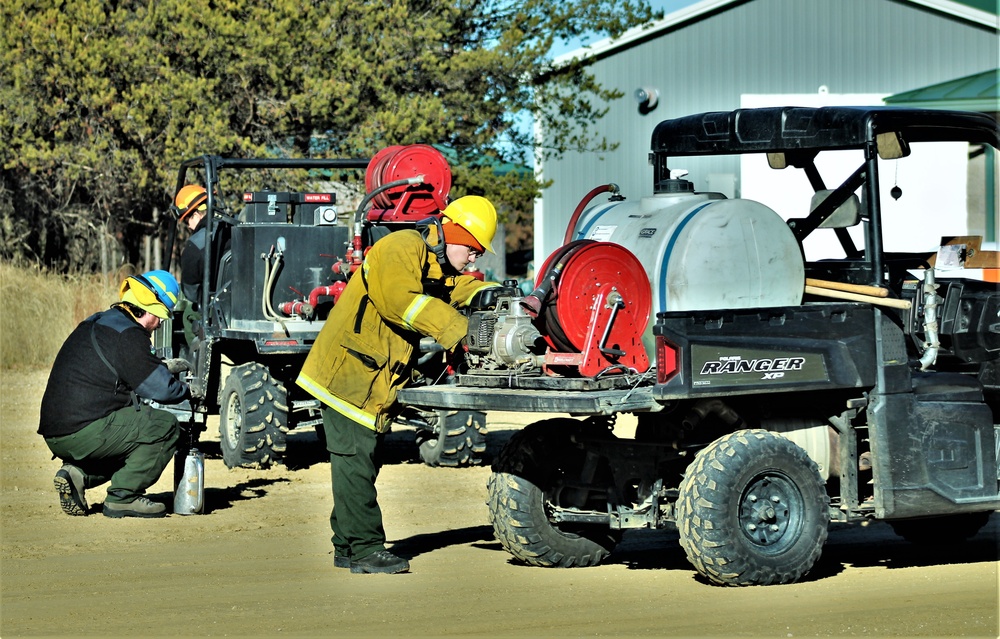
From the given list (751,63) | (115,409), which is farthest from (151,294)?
(751,63)

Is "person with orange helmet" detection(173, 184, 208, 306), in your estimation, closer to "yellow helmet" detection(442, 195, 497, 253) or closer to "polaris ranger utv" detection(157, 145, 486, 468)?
"polaris ranger utv" detection(157, 145, 486, 468)

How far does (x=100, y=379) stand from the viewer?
9625 millimetres

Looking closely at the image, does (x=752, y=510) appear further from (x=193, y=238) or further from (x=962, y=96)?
(x=962, y=96)

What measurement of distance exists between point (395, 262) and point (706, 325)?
168 centimetres

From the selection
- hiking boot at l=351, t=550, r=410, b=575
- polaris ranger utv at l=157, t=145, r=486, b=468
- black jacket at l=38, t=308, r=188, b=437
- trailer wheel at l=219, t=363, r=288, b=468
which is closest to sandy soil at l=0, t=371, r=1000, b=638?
hiking boot at l=351, t=550, r=410, b=575

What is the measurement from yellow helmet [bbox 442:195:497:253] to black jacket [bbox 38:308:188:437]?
276cm

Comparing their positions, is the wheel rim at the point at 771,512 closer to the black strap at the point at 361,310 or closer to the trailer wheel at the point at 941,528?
the trailer wheel at the point at 941,528

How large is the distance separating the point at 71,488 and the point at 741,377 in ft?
15.8

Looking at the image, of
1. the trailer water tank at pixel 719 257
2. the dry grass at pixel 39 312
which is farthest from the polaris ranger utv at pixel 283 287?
the dry grass at pixel 39 312

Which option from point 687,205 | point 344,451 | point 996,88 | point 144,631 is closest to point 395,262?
point 344,451

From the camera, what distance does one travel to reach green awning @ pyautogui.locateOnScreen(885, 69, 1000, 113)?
2022 cm

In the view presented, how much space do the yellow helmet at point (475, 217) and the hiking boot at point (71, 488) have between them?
3.46 m

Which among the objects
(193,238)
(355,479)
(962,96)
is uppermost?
(962,96)

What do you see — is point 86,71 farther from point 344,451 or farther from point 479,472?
point 344,451
